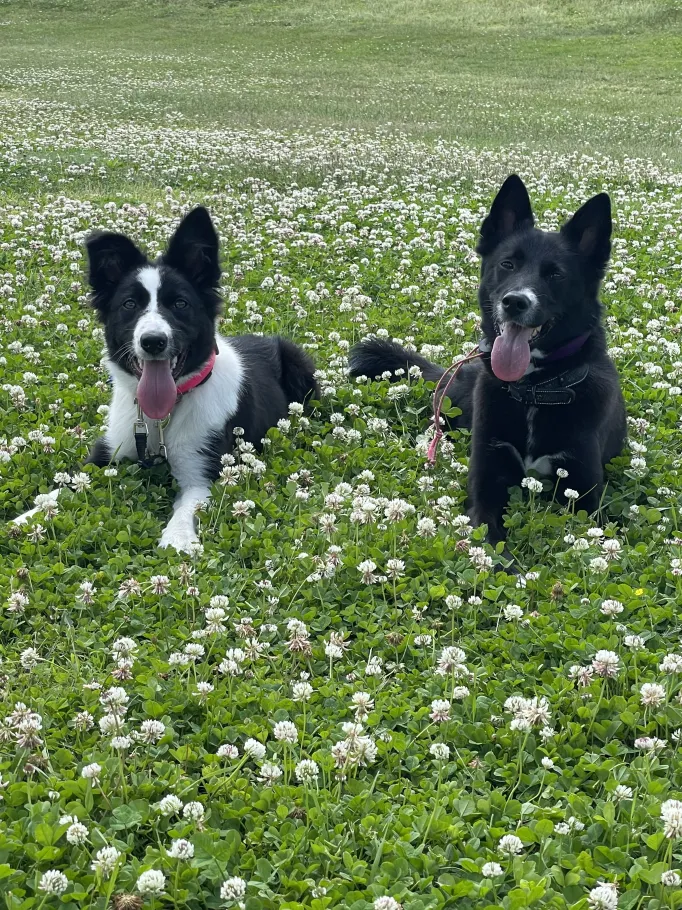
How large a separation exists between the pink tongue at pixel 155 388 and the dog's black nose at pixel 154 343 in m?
0.20

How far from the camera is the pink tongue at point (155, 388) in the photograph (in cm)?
600

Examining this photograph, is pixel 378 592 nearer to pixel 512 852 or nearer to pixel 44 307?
pixel 512 852

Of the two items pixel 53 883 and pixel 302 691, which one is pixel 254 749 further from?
pixel 53 883

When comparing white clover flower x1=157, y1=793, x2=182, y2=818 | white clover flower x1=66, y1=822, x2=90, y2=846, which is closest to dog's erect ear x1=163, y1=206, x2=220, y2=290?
white clover flower x1=157, y1=793, x2=182, y2=818

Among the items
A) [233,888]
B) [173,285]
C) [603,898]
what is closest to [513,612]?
[603,898]

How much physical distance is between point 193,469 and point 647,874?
3.88 m

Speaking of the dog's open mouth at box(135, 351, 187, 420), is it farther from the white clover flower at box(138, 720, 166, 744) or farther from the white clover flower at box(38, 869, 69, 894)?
the white clover flower at box(38, 869, 69, 894)

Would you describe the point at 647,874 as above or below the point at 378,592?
above

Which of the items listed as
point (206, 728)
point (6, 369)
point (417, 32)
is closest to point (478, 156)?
point (6, 369)

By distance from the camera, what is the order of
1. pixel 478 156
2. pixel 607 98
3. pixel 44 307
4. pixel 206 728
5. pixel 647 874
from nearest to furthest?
1. pixel 647 874
2. pixel 206 728
3. pixel 44 307
4. pixel 478 156
5. pixel 607 98

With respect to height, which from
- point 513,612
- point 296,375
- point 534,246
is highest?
point 534,246

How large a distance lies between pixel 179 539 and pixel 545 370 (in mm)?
2521

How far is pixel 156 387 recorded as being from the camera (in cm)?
600

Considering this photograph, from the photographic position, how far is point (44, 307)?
9.16 m
